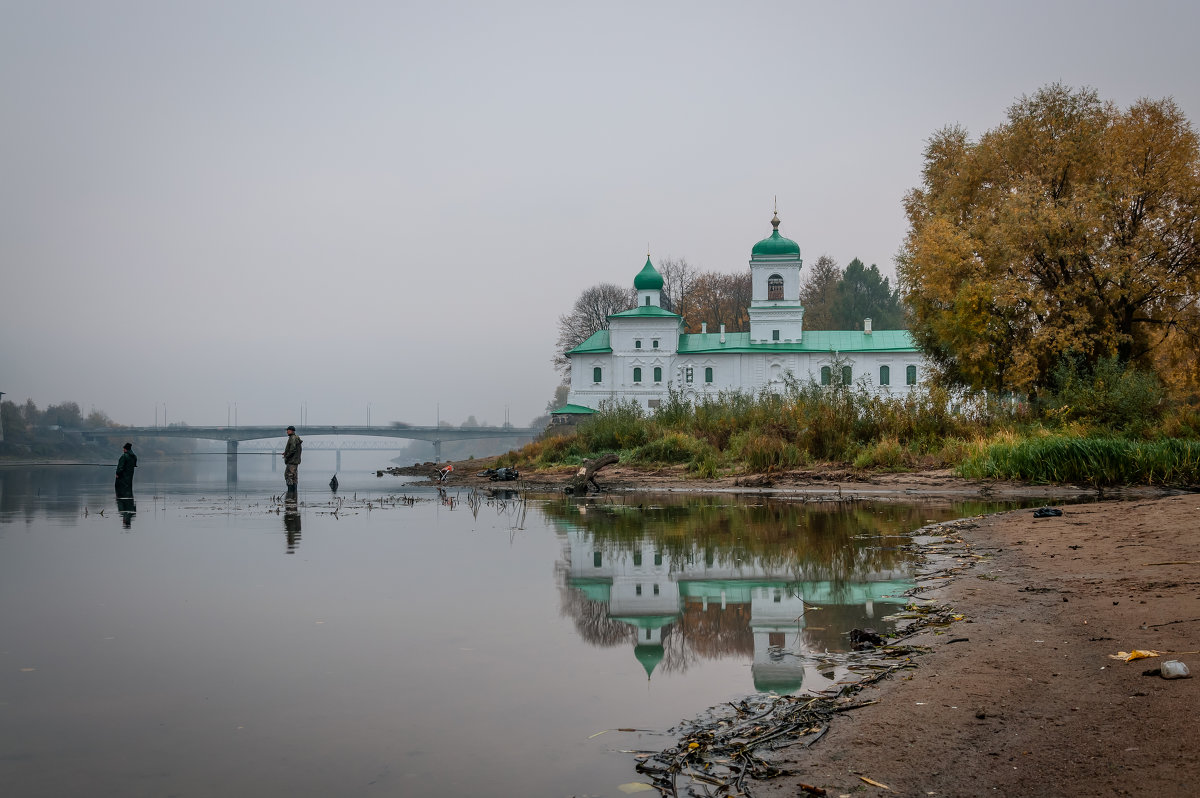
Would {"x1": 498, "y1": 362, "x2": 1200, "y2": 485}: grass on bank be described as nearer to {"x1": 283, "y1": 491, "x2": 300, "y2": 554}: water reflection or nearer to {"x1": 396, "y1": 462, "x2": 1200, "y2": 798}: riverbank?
{"x1": 396, "y1": 462, "x2": 1200, "y2": 798}: riverbank

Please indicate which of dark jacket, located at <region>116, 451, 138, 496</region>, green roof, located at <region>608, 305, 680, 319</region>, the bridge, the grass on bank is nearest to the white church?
green roof, located at <region>608, 305, 680, 319</region>

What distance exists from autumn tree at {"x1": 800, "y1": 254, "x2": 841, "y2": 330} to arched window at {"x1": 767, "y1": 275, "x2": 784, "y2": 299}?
29.5 feet

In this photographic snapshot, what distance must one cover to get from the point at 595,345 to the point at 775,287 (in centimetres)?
1503

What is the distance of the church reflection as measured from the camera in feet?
19.0

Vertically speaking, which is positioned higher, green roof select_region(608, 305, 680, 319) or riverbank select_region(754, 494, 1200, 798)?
green roof select_region(608, 305, 680, 319)

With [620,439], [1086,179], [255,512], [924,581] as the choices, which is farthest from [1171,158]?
[255,512]

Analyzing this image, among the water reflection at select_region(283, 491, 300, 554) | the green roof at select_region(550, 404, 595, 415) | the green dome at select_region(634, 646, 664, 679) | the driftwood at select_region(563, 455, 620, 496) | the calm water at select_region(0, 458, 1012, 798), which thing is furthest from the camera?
the green roof at select_region(550, 404, 595, 415)

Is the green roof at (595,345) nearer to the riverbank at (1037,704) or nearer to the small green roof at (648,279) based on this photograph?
the small green roof at (648,279)

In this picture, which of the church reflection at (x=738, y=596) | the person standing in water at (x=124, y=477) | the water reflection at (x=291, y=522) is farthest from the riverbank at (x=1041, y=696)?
the person standing in water at (x=124, y=477)

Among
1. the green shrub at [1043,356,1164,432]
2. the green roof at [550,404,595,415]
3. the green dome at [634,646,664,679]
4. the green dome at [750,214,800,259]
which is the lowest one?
the green dome at [634,646,664,679]

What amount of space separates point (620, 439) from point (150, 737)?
26549mm

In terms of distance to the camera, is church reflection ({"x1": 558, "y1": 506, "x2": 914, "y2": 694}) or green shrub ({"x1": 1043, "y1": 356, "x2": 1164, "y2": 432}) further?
green shrub ({"x1": 1043, "y1": 356, "x2": 1164, "y2": 432})

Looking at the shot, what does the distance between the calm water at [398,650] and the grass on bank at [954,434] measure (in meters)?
8.48

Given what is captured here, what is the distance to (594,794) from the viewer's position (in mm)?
3580
